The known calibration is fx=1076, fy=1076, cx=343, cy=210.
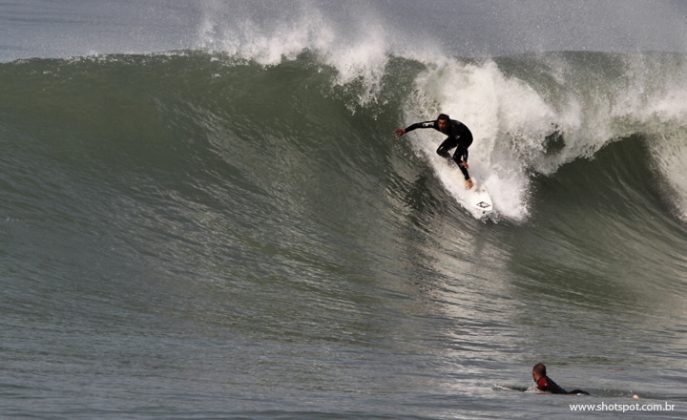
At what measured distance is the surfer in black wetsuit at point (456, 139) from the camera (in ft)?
42.8

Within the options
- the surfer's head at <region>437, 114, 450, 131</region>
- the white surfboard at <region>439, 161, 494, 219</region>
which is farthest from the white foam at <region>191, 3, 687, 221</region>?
the surfer's head at <region>437, 114, 450, 131</region>

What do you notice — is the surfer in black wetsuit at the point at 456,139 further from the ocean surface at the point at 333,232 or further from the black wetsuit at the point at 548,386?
the black wetsuit at the point at 548,386

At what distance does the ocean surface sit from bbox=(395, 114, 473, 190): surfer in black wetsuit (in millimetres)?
551

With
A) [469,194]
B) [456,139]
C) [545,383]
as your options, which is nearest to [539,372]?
[545,383]

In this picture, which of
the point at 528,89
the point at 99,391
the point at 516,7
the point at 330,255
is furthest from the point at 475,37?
the point at 99,391

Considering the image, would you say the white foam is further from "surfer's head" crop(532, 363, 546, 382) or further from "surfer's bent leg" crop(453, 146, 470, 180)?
"surfer's head" crop(532, 363, 546, 382)

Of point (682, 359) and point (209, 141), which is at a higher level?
point (209, 141)

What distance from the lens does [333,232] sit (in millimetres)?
11680

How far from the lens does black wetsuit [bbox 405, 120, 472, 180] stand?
43.0 feet

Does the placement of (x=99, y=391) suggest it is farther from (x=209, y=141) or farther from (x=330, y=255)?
(x=209, y=141)

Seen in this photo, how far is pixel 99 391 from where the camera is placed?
247 inches

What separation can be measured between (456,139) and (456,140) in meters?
0.02

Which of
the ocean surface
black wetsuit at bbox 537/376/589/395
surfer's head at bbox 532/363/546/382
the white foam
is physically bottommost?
black wetsuit at bbox 537/376/589/395

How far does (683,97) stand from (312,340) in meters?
12.6
